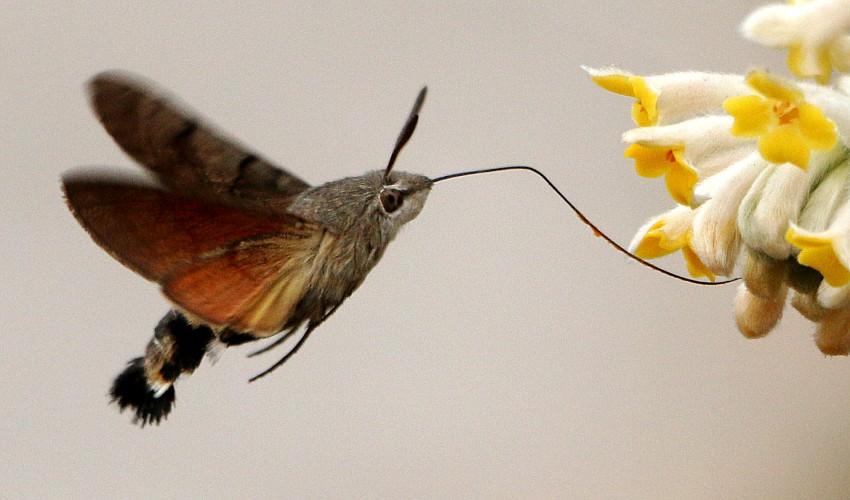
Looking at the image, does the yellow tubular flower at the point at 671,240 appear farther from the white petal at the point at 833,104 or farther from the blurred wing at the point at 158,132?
the blurred wing at the point at 158,132

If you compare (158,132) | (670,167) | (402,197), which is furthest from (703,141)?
(158,132)

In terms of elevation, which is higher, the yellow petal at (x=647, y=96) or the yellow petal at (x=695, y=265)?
the yellow petal at (x=647, y=96)

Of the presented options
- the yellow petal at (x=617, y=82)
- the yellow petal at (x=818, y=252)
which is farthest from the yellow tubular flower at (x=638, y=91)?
the yellow petal at (x=818, y=252)

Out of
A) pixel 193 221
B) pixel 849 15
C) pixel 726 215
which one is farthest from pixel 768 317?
pixel 193 221

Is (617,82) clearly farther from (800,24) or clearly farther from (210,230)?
(210,230)

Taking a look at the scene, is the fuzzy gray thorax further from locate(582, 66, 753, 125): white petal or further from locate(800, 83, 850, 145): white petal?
locate(800, 83, 850, 145): white petal

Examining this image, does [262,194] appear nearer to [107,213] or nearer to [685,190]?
[107,213]
